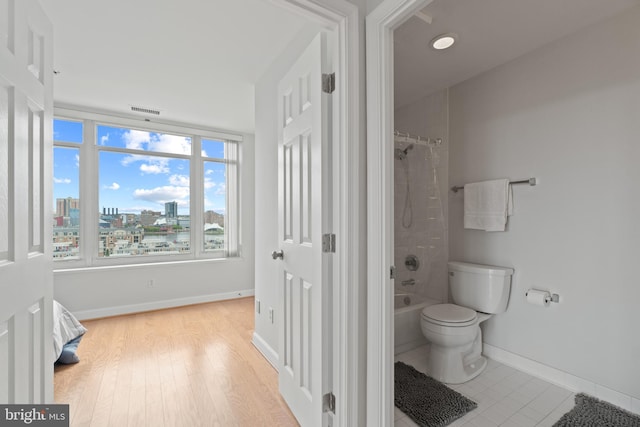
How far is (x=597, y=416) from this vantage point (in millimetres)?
1607

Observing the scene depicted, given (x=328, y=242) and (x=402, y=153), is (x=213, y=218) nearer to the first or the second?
(x=402, y=153)

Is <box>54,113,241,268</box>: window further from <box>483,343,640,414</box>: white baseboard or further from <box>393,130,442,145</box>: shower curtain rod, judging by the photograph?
<box>483,343,640,414</box>: white baseboard

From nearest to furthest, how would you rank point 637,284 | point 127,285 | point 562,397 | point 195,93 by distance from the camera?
point 637,284, point 562,397, point 195,93, point 127,285

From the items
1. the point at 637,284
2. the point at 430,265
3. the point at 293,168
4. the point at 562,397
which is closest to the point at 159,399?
the point at 293,168

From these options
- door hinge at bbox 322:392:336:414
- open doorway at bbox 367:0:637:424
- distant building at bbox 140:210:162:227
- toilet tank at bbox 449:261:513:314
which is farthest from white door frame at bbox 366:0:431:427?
distant building at bbox 140:210:162:227

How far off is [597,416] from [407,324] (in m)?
1.20

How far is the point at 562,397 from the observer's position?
1803 mm

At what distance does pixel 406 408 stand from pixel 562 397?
1.03 metres

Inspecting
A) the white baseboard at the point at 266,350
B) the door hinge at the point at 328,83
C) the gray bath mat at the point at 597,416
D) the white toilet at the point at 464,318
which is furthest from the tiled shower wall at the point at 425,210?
the door hinge at the point at 328,83

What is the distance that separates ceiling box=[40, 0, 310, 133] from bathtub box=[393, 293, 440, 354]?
2367 millimetres

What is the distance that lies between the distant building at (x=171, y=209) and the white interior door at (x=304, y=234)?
2754 millimetres

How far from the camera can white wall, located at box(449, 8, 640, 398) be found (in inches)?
66.4

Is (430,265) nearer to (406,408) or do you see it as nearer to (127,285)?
(406,408)

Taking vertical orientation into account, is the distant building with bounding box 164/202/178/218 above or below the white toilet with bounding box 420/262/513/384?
above
